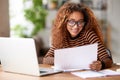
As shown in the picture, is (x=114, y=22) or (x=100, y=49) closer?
(x=100, y=49)

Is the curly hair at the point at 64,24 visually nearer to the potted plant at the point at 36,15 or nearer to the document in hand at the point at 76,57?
the document in hand at the point at 76,57

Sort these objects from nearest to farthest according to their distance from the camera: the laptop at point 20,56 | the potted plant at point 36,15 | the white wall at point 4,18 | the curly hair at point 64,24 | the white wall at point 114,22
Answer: the laptop at point 20,56 < the curly hair at point 64,24 < the white wall at point 4,18 < the white wall at point 114,22 < the potted plant at point 36,15

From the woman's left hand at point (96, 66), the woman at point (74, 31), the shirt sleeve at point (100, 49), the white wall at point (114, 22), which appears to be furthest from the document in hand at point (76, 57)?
the white wall at point (114, 22)

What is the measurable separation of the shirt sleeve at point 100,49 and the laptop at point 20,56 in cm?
46

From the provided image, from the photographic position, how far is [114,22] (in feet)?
22.1

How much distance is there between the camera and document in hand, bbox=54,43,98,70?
6.45ft

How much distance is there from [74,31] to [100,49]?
0.91ft

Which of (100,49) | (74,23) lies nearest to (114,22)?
(100,49)

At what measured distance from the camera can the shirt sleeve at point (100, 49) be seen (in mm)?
2213

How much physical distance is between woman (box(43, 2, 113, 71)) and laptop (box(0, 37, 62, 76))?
47cm

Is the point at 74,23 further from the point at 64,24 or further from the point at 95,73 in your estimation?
Answer: the point at 95,73

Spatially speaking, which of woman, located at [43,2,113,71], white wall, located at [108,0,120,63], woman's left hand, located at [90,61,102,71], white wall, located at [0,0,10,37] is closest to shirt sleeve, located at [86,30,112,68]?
woman, located at [43,2,113,71]

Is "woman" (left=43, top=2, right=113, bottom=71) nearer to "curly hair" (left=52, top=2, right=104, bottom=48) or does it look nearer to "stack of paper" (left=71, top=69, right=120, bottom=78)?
Result: "curly hair" (left=52, top=2, right=104, bottom=48)

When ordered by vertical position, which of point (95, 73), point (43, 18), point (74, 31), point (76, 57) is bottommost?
point (95, 73)
